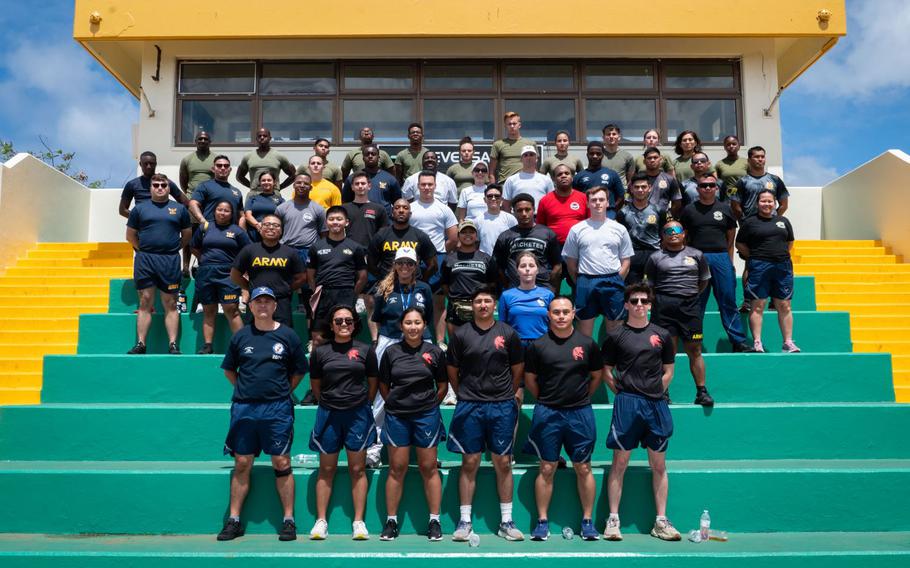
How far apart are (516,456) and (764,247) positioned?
3392 millimetres

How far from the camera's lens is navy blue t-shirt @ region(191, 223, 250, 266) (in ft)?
23.6

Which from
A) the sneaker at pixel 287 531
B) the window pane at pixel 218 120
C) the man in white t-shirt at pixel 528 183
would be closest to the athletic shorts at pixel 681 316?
the man in white t-shirt at pixel 528 183

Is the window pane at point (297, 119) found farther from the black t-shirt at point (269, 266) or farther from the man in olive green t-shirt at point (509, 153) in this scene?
the black t-shirt at point (269, 266)

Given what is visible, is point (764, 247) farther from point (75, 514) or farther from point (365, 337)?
point (75, 514)

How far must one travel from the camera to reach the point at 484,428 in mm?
5199

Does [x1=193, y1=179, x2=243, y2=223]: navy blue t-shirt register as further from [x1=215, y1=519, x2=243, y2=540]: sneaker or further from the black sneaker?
the black sneaker

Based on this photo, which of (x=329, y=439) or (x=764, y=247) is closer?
(x=329, y=439)

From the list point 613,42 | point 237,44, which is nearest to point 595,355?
point 613,42

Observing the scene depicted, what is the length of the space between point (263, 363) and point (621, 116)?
878cm

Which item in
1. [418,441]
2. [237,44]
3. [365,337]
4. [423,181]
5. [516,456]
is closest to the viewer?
[418,441]

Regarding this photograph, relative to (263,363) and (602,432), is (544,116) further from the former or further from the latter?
(263,363)

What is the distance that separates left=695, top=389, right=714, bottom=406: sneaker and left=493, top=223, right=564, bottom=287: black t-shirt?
5.63 ft

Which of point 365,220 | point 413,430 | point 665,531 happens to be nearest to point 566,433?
point 665,531

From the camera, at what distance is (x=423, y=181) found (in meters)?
7.12
